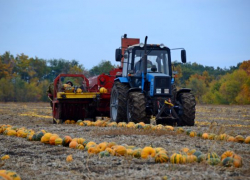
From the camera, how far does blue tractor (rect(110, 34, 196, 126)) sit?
520 inches

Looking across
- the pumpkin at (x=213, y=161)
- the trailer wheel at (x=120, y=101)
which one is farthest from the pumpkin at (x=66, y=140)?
the trailer wheel at (x=120, y=101)

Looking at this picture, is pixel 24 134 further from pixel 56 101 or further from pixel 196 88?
pixel 196 88

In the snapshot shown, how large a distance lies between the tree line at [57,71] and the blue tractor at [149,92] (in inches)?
1761

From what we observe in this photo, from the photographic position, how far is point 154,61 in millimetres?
14555

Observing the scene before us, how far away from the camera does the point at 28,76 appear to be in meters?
87.5

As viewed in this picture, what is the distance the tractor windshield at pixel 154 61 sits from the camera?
47.2 feet

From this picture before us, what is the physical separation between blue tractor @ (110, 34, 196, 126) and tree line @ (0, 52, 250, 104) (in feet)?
147

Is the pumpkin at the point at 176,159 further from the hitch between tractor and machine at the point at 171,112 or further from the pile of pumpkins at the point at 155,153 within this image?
the hitch between tractor and machine at the point at 171,112

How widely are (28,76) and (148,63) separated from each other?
76.0 meters

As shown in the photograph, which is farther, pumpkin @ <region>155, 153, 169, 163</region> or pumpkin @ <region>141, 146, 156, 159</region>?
pumpkin @ <region>141, 146, 156, 159</region>

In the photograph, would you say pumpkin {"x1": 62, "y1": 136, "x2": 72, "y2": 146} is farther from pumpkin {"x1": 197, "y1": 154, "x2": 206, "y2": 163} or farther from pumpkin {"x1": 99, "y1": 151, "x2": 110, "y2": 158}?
pumpkin {"x1": 197, "y1": 154, "x2": 206, "y2": 163}

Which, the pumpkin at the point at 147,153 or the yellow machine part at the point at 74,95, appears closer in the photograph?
the pumpkin at the point at 147,153

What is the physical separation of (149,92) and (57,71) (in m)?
82.0

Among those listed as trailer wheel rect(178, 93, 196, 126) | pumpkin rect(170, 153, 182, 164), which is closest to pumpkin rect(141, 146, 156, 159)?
pumpkin rect(170, 153, 182, 164)
